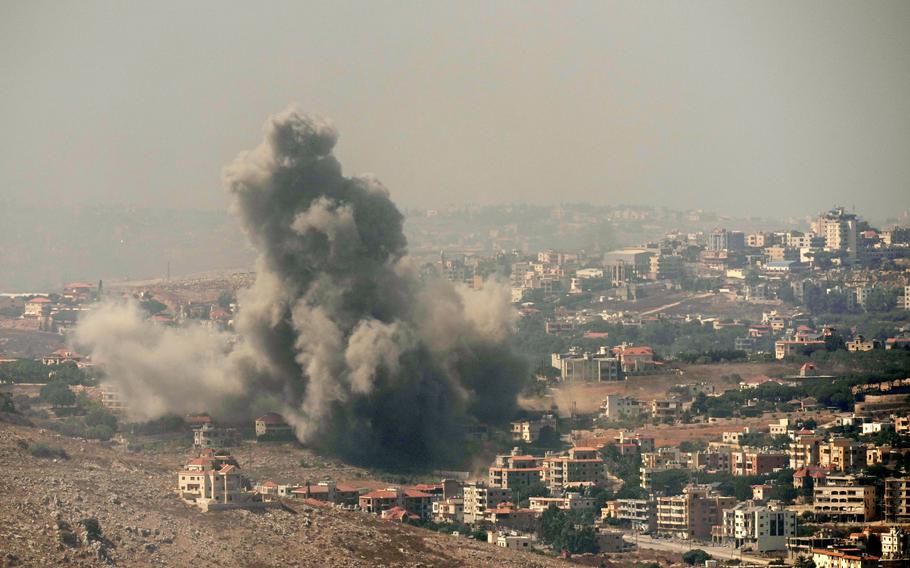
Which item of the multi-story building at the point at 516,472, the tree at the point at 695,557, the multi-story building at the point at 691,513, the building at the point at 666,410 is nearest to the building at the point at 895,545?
the tree at the point at 695,557

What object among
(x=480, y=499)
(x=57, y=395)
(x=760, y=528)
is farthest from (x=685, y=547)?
(x=57, y=395)

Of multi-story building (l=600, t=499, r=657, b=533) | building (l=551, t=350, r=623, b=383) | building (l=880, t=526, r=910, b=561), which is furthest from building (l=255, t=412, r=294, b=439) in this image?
building (l=551, t=350, r=623, b=383)

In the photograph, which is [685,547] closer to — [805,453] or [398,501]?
[398,501]

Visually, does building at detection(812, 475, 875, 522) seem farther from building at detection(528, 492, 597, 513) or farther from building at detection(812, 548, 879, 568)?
building at detection(812, 548, 879, 568)

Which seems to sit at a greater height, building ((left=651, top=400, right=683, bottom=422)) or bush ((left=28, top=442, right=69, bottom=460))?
building ((left=651, top=400, right=683, bottom=422))

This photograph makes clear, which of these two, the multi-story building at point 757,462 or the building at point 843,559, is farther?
the multi-story building at point 757,462

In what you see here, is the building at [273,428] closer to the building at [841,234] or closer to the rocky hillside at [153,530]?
the rocky hillside at [153,530]

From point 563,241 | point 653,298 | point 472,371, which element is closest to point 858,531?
point 472,371

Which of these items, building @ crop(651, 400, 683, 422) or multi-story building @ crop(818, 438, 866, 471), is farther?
building @ crop(651, 400, 683, 422)
